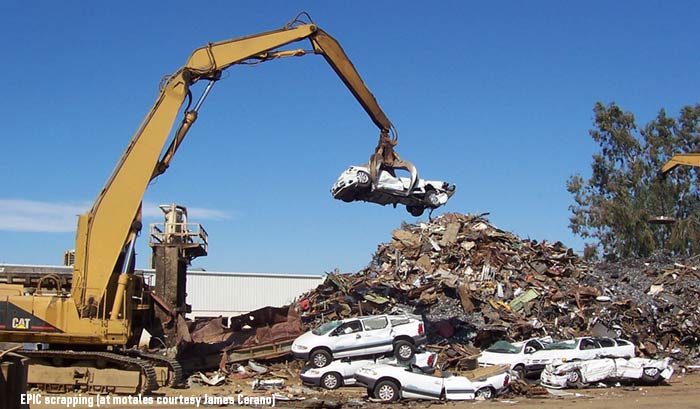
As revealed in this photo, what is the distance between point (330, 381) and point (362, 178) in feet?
19.1

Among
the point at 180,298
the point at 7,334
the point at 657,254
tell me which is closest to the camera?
the point at 7,334

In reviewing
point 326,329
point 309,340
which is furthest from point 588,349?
point 309,340

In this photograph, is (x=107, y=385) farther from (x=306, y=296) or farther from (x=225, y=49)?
(x=306, y=296)

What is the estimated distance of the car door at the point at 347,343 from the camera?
67.8 feet

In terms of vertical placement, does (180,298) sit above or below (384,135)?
below

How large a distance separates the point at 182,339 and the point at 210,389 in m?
3.05

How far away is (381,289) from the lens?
2789cm

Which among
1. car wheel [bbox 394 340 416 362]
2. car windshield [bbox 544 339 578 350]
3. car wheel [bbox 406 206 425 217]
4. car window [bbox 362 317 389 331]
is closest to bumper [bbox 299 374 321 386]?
car window [bbox 362 317 389 331]

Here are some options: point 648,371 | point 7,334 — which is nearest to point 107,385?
point 7,334

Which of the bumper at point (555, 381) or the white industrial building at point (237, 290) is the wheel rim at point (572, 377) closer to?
the bumper at point (555, 381)

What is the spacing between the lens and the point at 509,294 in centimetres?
2767

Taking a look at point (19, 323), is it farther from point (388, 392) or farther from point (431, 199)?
point (431, 199)

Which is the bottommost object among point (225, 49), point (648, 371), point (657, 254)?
point (648, 371)

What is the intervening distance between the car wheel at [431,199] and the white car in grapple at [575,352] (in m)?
5.96
